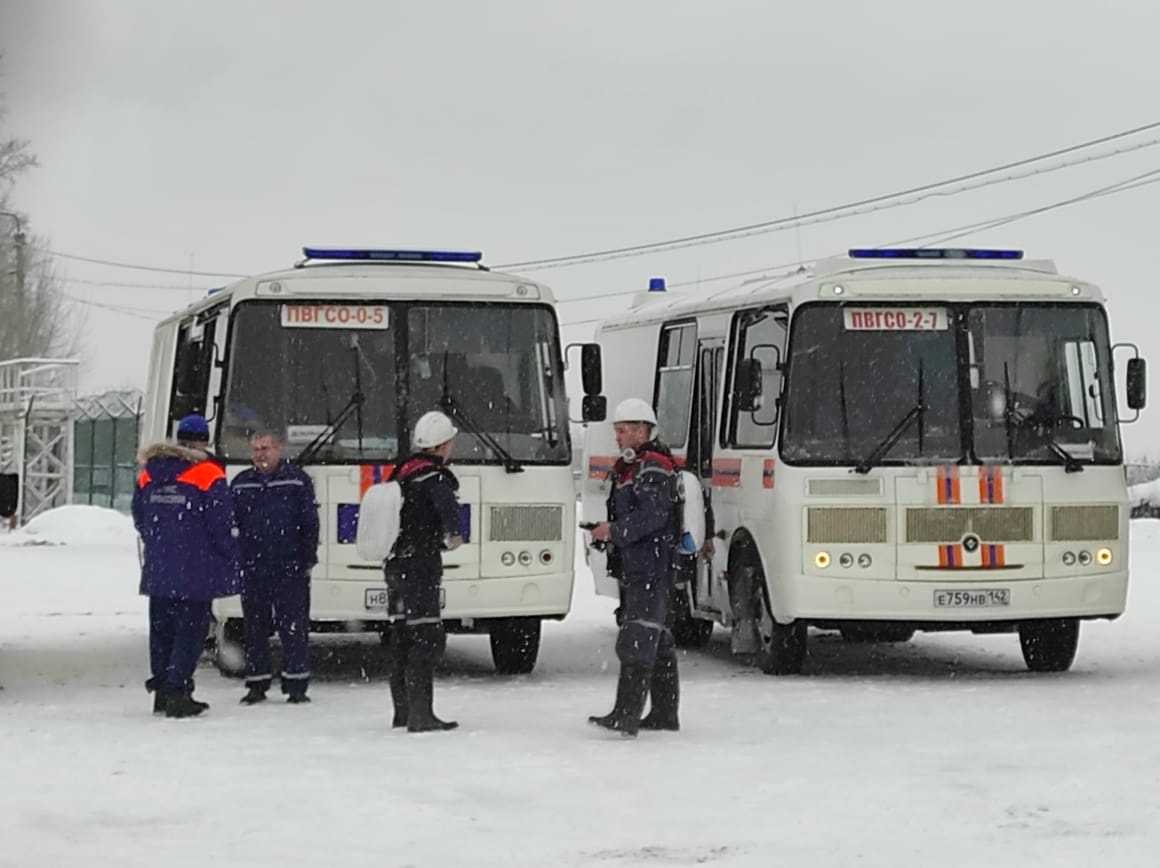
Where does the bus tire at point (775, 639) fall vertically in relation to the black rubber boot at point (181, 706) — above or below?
above

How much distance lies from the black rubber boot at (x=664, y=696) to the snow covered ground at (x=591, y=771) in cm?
22

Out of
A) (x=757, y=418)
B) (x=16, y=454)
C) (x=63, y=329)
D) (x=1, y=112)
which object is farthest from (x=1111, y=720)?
(x=63, y=329)

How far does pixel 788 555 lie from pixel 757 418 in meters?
1.16

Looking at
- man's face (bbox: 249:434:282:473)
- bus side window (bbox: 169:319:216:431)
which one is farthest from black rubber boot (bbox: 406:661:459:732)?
bus side window (bbox: 169:319:216:431)

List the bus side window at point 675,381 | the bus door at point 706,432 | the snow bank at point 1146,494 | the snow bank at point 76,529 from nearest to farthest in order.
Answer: the bus door at point 706,432, the bus side window at point 675,381, the snow bank at point 76,529, the snow bank at point 1146,494

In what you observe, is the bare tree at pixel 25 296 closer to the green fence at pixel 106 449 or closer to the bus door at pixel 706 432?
the green fence at pixel 106 449

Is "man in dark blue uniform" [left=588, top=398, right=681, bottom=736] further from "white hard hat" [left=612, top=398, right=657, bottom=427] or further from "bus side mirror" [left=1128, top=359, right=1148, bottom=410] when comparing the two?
"bus side mirror" [left=1128, top=359, right=1148, bottom=410]

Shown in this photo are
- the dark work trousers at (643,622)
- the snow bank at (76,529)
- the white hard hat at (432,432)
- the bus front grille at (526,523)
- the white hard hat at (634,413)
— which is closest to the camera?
the dark work trousers at (643,622)

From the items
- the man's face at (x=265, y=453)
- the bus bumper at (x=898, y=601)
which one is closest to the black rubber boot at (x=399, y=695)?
the man's face at (x=265, y=453)

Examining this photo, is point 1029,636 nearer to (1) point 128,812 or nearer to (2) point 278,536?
(2) point 278,536

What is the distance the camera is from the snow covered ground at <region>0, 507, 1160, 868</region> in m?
9.45

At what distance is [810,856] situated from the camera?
9195 mm

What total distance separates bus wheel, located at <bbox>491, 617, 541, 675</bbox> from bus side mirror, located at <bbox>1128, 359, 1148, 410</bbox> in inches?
177

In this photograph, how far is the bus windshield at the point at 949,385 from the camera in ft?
54.0
